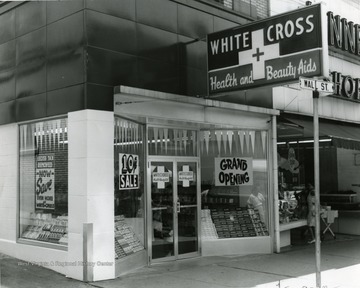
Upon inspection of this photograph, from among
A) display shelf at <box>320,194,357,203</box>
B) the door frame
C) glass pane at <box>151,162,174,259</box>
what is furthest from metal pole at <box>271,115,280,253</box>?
display shelf at <box>320,194,357,203</box>

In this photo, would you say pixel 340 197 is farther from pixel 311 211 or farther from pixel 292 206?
pixel 292 206

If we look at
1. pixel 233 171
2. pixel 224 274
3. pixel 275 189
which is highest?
pixel 233 171

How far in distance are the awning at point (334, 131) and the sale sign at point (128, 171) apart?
4.44 metres

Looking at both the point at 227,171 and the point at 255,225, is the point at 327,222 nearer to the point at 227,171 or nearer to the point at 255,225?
the point at 255,225

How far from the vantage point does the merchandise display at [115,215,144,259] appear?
8493 mm

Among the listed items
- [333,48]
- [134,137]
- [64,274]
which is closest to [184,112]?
[134,137]

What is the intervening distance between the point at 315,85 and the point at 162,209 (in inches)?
173

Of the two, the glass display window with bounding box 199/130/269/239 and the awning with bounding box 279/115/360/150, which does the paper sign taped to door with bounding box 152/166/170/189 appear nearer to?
the glass display window with bounding box 199/130/269/239

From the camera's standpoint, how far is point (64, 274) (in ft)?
27.0

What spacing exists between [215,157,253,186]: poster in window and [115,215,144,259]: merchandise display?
8.96 feet

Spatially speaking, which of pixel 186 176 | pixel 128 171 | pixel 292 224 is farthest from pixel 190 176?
pixel 292 224

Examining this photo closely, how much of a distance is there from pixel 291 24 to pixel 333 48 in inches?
231

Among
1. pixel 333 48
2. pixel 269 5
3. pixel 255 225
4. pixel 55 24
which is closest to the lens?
pixel 55 24

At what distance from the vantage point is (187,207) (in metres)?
10.1
